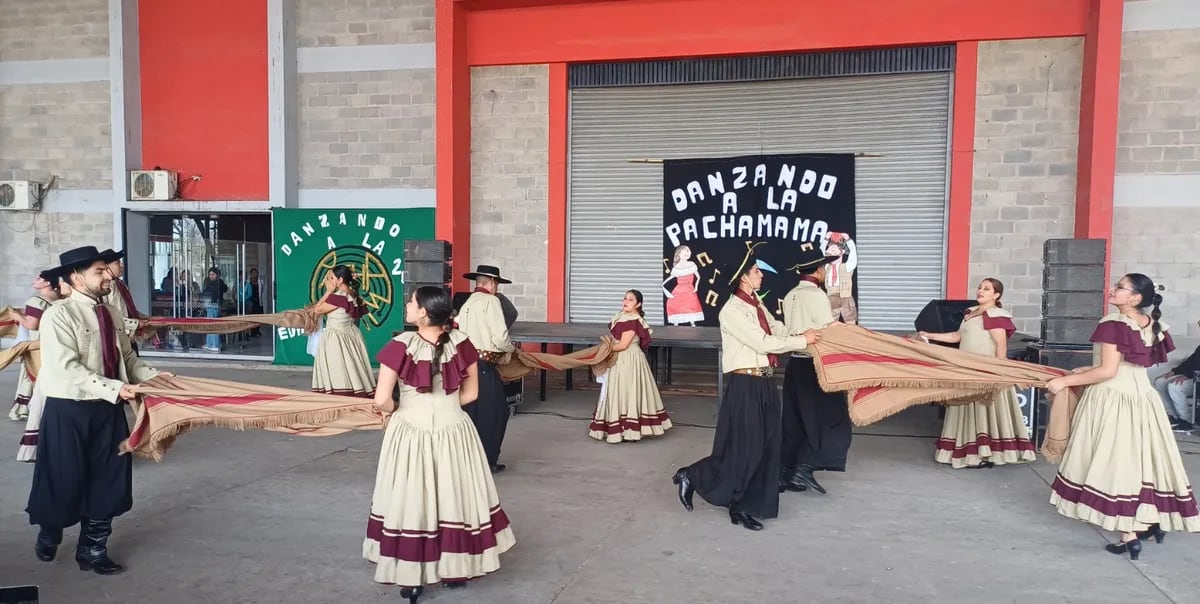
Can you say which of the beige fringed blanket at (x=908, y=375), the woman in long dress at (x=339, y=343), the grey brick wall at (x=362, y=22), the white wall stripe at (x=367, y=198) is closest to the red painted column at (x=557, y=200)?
the white wall stripe at (x=367, y=198)

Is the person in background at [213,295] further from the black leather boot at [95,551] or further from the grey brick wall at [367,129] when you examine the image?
the black leather boot at [95,551]

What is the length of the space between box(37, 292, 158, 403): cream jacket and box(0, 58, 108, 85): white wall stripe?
9.10m

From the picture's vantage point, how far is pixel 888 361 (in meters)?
4.50

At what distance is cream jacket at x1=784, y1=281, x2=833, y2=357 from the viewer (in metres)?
5.44

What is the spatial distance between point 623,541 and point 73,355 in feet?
9.11

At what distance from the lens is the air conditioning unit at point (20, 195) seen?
36.2ft

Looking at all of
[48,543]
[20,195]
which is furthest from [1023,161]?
[20,195]

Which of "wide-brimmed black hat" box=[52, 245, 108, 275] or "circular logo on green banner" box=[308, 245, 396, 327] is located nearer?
"wide-brimmed black hat" box=[52, 245, 108, 275]

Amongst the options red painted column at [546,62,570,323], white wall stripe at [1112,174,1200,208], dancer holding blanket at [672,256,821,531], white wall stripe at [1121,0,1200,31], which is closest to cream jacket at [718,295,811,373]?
dancer holding blanket at [672,256,821,531]

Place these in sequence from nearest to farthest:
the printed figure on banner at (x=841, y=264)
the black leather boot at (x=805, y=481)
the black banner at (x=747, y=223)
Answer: the black leather boot at (x=805, y=481) → the printed figure on banner at (x=841, y=264) → the black banner at (x=747, y=223)

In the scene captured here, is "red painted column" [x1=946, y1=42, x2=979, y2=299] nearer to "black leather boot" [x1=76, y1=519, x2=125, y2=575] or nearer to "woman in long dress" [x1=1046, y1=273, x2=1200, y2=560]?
"woman in long dress" [x1=1046, y1=273, x2=1200, y2=560]

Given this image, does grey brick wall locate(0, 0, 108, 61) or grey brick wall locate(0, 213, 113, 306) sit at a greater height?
grey brick wall locate(0, 0, 108, 61)

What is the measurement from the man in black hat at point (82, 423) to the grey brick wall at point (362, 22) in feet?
23.4

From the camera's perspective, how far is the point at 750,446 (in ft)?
Answer: 14.6
